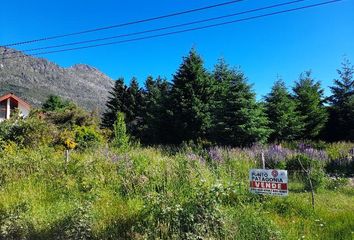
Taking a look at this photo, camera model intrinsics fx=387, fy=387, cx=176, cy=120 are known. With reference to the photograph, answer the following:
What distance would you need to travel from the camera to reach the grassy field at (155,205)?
17.2 ft

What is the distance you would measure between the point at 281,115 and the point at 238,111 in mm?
3464

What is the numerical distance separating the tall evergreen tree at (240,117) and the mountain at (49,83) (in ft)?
293

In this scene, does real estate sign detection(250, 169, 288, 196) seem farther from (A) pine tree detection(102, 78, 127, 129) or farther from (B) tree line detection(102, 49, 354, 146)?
(A) pine tree detection(102, 78, 127, 129)

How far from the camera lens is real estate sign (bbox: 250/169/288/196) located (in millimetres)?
5883

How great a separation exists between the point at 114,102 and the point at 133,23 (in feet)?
91.0

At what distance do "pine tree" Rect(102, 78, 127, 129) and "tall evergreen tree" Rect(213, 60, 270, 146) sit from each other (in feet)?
74.4

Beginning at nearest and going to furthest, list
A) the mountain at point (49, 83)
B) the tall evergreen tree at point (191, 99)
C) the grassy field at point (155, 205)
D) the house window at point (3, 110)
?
the grassy field at point (155, 205), the tall evergreen tree at point (191, 99), the house window at point (3, 110), the mountain at point (49, 83)

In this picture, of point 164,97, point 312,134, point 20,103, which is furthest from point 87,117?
point 20,103

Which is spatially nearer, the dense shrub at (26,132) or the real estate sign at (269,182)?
the real estate sign at (269,182)

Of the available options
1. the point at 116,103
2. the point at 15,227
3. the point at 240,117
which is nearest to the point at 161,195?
the point at 15,227

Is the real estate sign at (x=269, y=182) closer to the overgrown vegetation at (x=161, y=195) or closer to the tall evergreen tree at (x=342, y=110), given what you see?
the overgrown vegetation at (x=161, y=195)

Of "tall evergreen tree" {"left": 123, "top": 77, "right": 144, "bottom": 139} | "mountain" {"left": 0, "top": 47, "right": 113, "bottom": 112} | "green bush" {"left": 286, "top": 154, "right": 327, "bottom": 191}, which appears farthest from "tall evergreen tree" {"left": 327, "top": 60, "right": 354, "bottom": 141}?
"mountain" {"left": 0, "top": 47, "right": 113, "bottom": 112}

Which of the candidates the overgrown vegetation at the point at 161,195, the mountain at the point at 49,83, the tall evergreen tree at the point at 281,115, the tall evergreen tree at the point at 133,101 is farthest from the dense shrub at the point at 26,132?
the mountain at the point at 49,83

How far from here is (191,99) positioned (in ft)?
77.6
